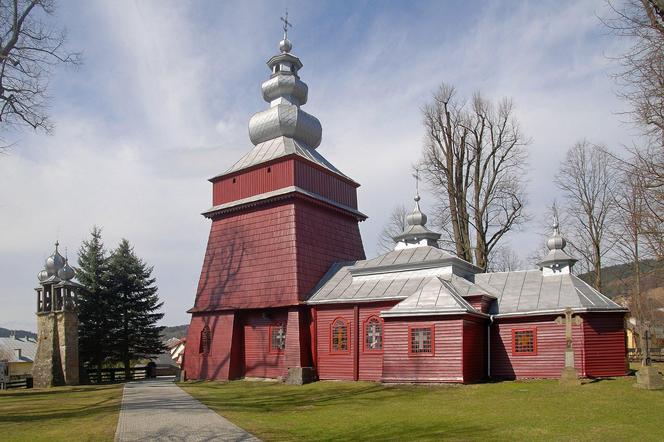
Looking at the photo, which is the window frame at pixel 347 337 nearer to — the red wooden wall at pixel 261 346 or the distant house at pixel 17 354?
the red wooden wall at pixel 261 346

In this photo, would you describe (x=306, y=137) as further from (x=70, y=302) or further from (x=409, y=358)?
(x=70, y=302)

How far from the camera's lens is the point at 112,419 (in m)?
13.3

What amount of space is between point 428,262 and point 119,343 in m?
21.3

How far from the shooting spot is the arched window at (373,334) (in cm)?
2127

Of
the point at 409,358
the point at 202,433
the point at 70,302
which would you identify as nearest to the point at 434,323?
the point at 409,358

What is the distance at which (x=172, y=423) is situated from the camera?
12.3 metres

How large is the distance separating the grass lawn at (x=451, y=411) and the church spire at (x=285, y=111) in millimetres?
12536

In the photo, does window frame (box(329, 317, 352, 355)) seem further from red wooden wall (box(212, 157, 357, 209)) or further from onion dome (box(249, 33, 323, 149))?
onion dome (box(249, 33, 323, 149))

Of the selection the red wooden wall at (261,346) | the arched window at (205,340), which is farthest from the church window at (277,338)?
the arched window at (205,340)

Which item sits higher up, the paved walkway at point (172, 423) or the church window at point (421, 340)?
the church window at point (421, 340)

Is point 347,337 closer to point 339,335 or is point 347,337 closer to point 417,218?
point 339,335

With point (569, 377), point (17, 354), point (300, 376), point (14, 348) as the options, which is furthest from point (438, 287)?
point (14, 348)

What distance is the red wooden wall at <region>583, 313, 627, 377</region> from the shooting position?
18828 mm

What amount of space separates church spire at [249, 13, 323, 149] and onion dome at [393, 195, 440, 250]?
6495 millimetres
